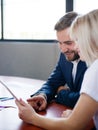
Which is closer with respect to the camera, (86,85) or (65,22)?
(86,85)

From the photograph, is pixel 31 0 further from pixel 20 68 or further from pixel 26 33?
pixel 20 68

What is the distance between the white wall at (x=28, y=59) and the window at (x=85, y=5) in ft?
2.26

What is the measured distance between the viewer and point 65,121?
1225 millimetres

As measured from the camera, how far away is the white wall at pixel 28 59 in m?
4.26

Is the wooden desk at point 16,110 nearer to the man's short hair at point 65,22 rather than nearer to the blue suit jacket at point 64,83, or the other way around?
the blue suit jacket at point 64,83

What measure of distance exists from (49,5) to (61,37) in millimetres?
2522

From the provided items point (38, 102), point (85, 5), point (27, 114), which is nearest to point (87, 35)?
point (27, 114)

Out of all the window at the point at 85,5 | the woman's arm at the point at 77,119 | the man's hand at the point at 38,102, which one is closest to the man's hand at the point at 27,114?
the woman's arm at the point at 77,119

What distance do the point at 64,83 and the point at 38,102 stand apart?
0.53m

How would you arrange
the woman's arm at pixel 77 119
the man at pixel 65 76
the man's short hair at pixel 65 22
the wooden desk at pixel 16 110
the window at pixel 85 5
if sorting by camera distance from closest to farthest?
1. the woman's arm at pixel 77 119
2. the wooden desk at pixel 16 110
3. the man at pixel 65 76
4. the man's short hair at pixel 65 22
5. the window at pixel 85 5

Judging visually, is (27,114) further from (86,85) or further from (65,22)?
(65,22)

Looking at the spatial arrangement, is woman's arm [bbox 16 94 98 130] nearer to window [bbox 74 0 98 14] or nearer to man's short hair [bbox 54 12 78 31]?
man's short hair [bbox 54 12 78 31]

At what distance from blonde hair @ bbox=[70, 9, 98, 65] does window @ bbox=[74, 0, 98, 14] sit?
2702 mm

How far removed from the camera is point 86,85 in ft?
3.89
